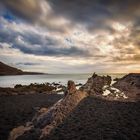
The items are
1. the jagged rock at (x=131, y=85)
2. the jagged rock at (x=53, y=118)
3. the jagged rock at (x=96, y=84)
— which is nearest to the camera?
the jagged rock at (x=53, y=118)

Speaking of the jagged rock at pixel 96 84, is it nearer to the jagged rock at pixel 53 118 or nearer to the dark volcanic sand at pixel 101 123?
the dark volcanic sand at pixel 101 123

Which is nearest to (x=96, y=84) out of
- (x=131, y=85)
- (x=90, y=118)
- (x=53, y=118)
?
(x=131, y=85)

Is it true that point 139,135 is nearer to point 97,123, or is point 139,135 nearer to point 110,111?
point 97,123

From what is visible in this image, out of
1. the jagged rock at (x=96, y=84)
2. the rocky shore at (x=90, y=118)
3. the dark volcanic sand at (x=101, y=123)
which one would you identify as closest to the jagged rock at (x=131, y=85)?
the rocky shore at (x=90, y=118)

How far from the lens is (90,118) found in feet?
39.5

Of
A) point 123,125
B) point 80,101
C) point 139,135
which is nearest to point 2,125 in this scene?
point 80,101

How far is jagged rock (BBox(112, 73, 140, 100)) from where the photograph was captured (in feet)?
44.1

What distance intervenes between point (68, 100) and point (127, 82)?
4.14m

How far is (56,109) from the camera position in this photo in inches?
503

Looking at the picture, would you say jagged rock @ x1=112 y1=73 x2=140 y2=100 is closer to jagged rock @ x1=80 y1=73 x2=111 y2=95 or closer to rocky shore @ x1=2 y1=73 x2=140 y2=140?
rocky shore @ x1=2 y1=73 x2=140 y2=140

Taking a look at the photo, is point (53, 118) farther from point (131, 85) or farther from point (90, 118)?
Answer: point (131, 85)

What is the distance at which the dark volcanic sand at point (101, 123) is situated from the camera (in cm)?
1012

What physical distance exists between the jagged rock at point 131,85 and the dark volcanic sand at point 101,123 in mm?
634

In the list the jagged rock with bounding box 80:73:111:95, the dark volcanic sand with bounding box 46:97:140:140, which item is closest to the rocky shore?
the dark volcanic sand with bounding box 46:97:140:140
